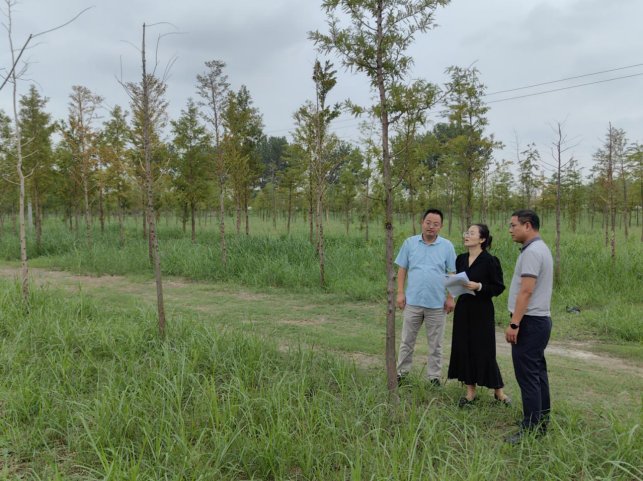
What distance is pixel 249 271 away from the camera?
10.9 metres

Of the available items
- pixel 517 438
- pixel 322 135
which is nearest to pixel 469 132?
pixel 322 135

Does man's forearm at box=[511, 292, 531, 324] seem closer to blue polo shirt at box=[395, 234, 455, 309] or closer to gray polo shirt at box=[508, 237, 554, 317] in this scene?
gray polo shirt at box=[508, 237, 554, 317]

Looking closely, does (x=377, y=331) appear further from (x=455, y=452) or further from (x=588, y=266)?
(x=588, y=266)

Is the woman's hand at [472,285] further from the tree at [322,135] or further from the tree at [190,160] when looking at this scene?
the tree at [190,160]

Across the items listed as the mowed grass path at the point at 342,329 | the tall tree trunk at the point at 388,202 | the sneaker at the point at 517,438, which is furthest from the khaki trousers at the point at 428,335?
the sneaker at the point at 517,438

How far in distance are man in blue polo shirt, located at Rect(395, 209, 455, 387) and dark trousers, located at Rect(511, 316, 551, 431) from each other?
92 centimetres

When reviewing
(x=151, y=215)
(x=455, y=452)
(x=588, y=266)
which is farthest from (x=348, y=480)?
(x=588, y=266)

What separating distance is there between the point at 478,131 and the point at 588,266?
487 centimetres

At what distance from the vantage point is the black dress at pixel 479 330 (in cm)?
350

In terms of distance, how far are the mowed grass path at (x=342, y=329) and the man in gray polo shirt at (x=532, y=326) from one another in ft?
3.17

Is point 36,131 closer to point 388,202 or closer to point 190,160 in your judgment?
point 190,160

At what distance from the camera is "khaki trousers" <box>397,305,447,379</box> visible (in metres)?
3.89

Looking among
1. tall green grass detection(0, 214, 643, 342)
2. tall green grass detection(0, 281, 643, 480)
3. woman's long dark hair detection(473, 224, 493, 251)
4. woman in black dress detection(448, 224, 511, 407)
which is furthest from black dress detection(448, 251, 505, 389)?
tall green grass detection(0, 214, 643, 342)

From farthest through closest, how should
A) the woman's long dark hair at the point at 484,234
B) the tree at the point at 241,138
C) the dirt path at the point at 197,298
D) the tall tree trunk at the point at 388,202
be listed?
the tree at the point at 241,138, the dirt path at the point at 197,298, the woman's long dark hair at the point at 484,234, the tall tree trunk at the point at 388,202
